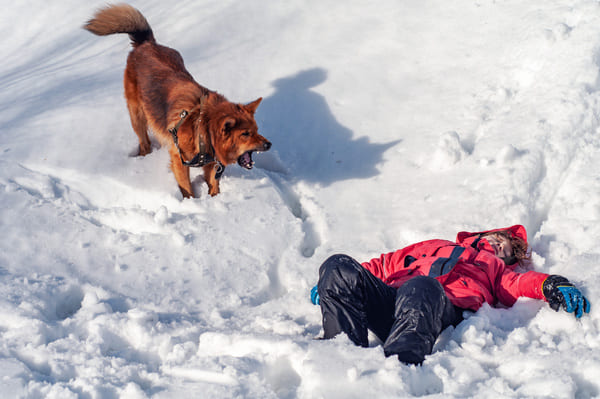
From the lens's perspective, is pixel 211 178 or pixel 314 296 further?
pixel 211 178

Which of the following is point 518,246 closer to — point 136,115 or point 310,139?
point 310,139

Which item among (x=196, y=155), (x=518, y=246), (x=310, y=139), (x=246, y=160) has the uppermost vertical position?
(x=196, y=155)

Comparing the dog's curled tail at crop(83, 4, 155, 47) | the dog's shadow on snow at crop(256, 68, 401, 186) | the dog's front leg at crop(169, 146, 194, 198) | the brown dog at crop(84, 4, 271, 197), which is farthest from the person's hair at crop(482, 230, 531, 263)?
the dog's curled tail at crop(83, 4, 155, 47)

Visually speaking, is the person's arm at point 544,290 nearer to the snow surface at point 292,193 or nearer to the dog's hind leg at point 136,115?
the snow surface at point 292,193

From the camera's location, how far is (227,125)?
3.73 m

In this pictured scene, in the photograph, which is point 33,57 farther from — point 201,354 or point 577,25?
point 577,25

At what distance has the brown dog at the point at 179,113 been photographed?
3793mm

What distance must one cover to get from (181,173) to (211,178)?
25 cm

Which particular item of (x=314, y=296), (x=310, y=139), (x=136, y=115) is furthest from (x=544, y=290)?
(x=136, y=115)

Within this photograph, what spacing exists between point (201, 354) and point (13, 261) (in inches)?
57.2

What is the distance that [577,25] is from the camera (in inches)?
204

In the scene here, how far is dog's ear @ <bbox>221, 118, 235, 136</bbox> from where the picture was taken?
370 centimetres

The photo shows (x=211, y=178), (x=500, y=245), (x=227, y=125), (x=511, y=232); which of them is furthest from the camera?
(x=211, y=178)

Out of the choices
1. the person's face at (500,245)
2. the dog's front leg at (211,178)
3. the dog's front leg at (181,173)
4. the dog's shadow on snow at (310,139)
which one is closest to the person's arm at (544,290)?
the person's face at (500,245)
